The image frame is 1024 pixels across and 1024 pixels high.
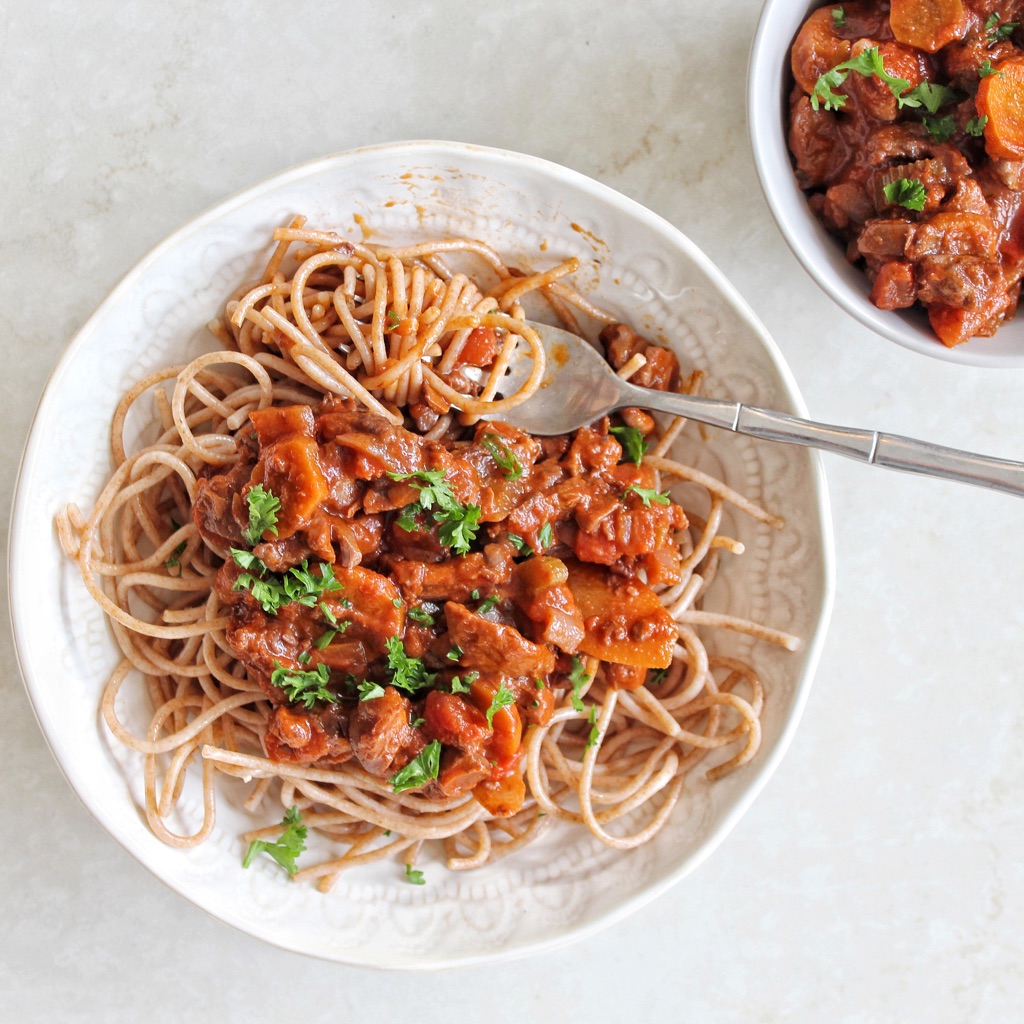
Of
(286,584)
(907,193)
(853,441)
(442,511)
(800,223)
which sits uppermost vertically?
(907,193)

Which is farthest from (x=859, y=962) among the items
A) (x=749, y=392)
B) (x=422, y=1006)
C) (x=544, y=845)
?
(x=749, y=392)

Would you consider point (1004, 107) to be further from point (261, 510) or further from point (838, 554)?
point (261, 510)

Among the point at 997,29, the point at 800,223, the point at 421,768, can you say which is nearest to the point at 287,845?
the point at 421,768

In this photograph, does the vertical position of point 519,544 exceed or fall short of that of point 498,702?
it exceeds it

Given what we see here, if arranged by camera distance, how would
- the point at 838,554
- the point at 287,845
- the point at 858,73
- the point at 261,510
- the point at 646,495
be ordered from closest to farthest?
the point at 261,510 → the point at 858,73 → the point at 646,495 → the point at 287,845 → the point at 838,554

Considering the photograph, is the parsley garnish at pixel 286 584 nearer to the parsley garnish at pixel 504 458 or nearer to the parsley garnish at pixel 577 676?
the parsley garnish at pixel 504 458

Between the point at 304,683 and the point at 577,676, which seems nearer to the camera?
the point at 304,683

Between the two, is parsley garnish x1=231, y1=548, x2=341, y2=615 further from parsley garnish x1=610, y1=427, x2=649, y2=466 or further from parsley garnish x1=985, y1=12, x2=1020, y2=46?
parsley garnish x1=985, y1=12, x2=1020, y2=46

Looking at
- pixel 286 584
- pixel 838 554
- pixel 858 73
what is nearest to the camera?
pixel 286 584
